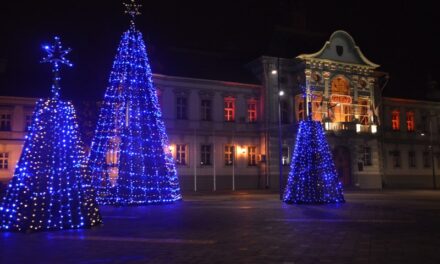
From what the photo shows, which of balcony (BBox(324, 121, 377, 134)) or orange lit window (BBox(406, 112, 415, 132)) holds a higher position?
orange lit window (BBox(406, 112, 415, 132))

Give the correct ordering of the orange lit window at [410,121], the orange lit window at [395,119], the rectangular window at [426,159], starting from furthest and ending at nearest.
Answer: the rectangular window at [426,159]
the orange lit window at [410,121]
the orange lit window at [395,119]

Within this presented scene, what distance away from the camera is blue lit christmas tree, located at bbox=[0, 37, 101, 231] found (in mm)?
13445

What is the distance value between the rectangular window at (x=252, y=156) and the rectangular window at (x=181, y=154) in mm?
5813

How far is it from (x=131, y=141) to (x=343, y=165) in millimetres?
27742

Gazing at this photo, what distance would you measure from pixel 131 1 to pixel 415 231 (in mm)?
16833

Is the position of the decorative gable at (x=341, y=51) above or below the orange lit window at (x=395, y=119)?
above

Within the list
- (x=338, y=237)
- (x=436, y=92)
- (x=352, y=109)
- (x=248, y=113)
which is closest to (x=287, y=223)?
(x=338, y=237)

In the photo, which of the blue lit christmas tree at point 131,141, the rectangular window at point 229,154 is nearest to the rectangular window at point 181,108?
the rectangular window at point 229,154

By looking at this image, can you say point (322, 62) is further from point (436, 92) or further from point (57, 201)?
point (57, 201)

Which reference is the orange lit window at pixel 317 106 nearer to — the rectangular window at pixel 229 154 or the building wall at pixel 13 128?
the rectangular window at pixel 229 154

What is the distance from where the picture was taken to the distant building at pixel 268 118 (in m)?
41.1

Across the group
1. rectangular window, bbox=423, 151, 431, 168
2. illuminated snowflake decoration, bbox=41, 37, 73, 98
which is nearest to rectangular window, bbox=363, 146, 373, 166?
rectangular window, bbox=423, 151, 431, 168

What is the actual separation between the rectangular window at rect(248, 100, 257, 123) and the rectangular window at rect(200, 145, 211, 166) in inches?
188

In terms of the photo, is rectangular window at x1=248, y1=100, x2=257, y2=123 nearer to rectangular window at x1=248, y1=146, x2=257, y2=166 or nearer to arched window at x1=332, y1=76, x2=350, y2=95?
rectangular window at x1=248, y1=146, x2=257, y2=166
